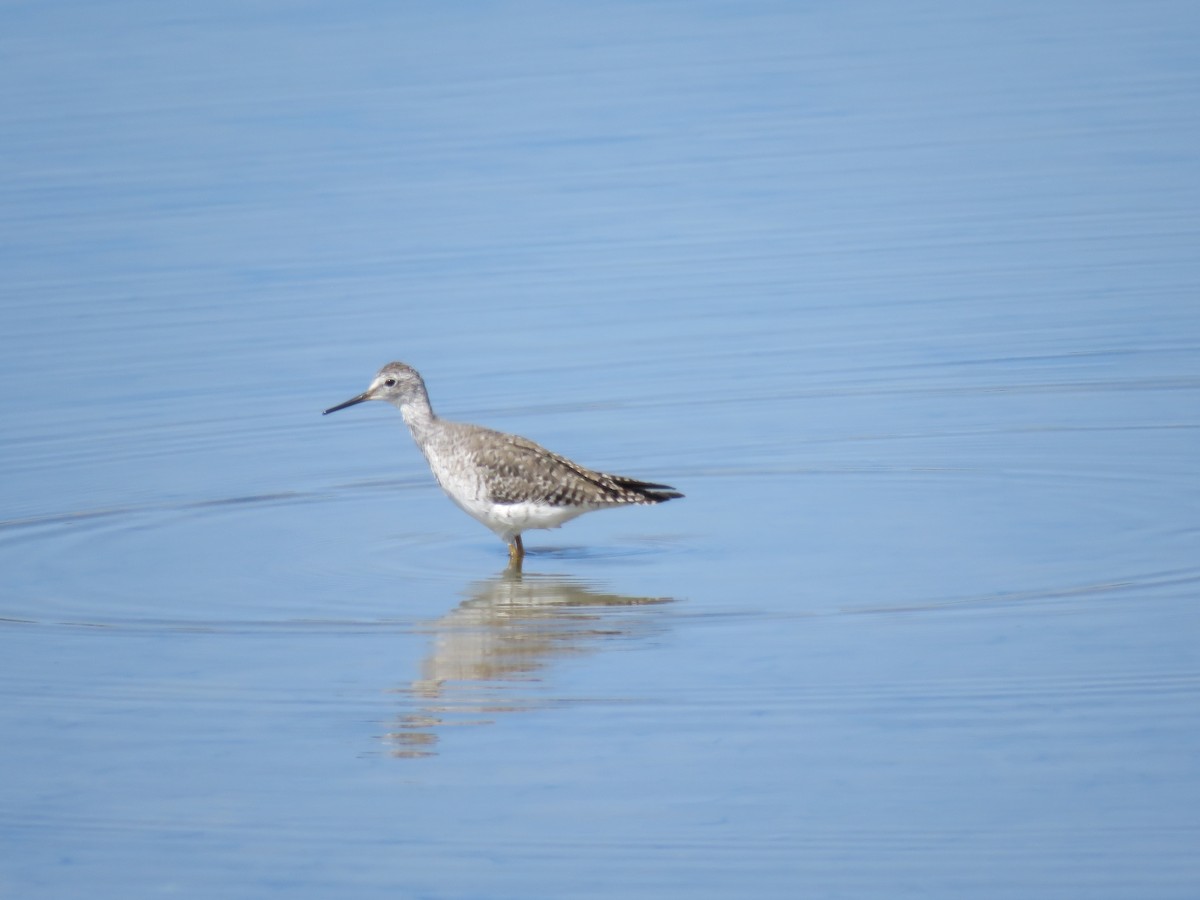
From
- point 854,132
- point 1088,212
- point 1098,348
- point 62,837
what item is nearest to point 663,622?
point 62,837

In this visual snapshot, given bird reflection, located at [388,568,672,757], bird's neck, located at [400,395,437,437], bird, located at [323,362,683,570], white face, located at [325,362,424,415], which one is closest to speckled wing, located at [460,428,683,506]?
bird, located at [323,362,683,570]

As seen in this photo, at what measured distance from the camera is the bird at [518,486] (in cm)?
1158

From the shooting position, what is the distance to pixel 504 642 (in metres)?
10.1

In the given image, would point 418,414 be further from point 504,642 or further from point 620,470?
point 504,642

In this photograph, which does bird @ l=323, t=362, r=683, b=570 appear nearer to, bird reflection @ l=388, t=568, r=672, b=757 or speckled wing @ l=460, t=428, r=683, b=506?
speckled wing @ l=460, t=428, r=683, b=506

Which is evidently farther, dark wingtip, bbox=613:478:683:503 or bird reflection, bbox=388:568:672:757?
dark wingtip, bbox=613:478:683:503

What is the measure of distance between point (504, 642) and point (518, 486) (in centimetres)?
166

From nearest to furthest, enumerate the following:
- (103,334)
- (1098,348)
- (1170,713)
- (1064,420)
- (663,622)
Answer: (1170,713) → (663,622) → (1064,420) → (1098,348) → (103,334)

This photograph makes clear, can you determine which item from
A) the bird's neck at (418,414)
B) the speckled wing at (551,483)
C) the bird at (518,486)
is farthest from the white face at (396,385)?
the speckled wing at (551,483)

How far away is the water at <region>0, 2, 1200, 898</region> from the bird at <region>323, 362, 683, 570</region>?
0.28m

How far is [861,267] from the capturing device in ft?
57.5

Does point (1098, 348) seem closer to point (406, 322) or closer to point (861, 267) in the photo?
point (861, 267)

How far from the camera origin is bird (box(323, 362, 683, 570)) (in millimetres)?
11578

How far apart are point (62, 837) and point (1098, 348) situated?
8980mm
